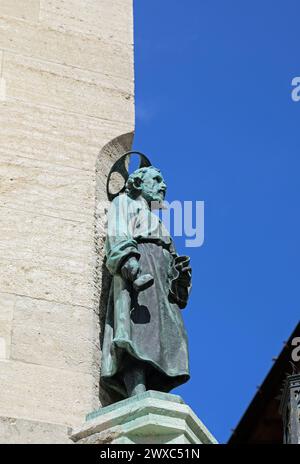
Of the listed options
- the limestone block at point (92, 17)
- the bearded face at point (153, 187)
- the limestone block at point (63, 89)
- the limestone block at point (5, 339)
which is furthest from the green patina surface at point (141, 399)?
the limestone block at point (92, 17)

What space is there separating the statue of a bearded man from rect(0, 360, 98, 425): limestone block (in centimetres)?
18

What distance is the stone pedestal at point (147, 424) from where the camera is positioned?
343 inches

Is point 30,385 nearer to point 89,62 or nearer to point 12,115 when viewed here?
point 12,115

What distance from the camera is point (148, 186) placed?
1033 cm

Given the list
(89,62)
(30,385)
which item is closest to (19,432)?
(30,385)

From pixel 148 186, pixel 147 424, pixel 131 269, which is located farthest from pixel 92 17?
pixel 147 424

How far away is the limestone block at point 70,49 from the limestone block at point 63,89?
74mm

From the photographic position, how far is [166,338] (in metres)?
9.51

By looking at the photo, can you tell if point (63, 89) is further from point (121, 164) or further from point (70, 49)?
point (121, 164)

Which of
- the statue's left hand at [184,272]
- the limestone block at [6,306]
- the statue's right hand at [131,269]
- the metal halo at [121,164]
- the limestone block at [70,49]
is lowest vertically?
the limestone block at [6,306]

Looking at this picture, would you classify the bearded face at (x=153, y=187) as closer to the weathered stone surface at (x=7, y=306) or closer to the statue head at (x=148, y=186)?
the statue head at (x=148, y=186)

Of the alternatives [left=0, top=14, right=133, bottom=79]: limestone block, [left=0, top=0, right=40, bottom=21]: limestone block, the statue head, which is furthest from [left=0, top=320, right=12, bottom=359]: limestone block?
[left=0, top=0, right=40, bottom=21]: limestone block

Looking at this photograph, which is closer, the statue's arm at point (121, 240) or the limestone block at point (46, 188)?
the statue's arm at point (121, 240)
